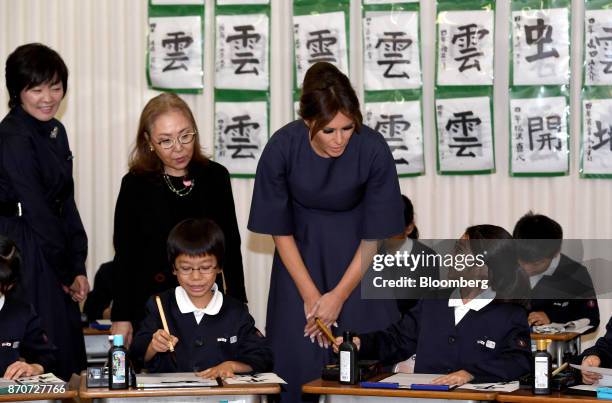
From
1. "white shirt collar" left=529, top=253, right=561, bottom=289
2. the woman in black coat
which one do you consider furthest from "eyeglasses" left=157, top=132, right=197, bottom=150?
"white shirt collar" left=529, top=253, right=561, bottom=289

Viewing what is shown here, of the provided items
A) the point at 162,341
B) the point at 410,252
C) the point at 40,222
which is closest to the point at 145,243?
the point at 40,222

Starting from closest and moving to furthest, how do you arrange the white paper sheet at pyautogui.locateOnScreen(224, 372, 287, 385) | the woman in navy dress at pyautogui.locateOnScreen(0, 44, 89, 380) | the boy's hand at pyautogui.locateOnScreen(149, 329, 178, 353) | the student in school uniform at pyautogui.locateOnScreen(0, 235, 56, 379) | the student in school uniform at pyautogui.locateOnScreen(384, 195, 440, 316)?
1. the white paper sheet at pyautogui.locateOnScreen(224, 372, 287, 385)
2. the boy's hand at pyautogui.locateOnScreen(149, 329, 178, 353)
3. the student in school uniform at pyautogui.locateOnScreen(0, 235, 56, 379)
4. the woman in navy dress at pyautogui.locateOnScreen(0, 44, 89, 380)
5. the student in school uniform at pyautogui.locateOnScreen(384, 195, 440, 316)

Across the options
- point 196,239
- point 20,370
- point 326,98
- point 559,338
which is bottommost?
point 559,338

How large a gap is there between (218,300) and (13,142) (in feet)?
3.27

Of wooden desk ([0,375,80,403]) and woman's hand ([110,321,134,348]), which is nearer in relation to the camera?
wooden desk ([0,375,80,403])

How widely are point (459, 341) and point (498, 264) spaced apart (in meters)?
0.30

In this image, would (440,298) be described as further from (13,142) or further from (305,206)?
(13,142)

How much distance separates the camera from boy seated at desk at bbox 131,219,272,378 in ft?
11.5

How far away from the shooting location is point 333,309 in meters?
3.59

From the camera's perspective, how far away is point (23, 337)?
11.5ft

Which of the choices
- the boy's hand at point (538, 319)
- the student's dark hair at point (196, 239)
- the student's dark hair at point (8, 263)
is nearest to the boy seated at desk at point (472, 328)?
the student's dark hair at point (196, 239)

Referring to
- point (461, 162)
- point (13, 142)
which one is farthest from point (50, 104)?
point (461, 162)

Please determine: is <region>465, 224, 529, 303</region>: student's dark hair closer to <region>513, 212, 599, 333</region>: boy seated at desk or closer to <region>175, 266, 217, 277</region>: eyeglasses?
<region>175, 266, 217, 277</region>: eyeglasses

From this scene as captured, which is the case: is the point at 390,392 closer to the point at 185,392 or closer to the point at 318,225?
the point at 185,392
